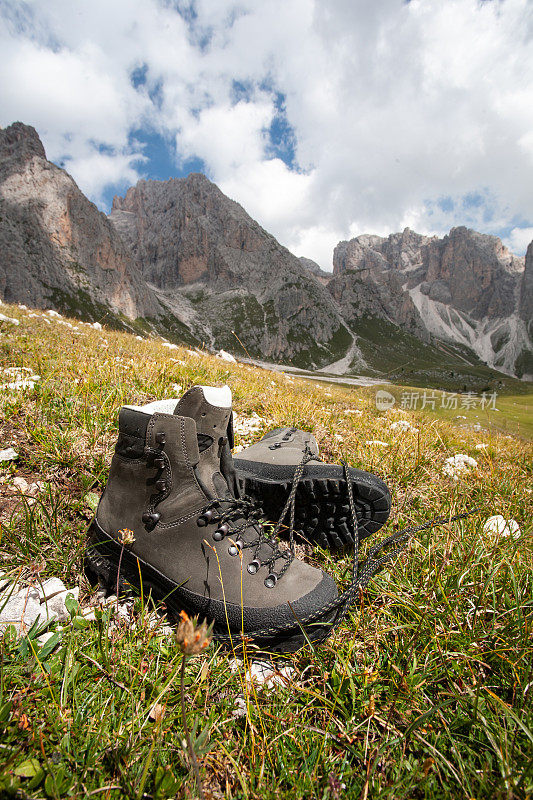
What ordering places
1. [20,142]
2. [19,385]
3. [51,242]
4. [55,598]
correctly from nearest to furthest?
[55,598] → [19,385] → [51,242] → [20,142]

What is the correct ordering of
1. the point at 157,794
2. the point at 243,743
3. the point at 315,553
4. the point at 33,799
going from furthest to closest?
the point at 315,553, the point at 243,743, the point at 157,794, the point at 33,799

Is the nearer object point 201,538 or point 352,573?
point 201,538

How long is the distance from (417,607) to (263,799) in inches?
49.6

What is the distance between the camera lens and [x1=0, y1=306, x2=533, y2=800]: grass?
1290 millimetres

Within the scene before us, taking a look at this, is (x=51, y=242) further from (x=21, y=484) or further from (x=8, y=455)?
(x=21, y=484)

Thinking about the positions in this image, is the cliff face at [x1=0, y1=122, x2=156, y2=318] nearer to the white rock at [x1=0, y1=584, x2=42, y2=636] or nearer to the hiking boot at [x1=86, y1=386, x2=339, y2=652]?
the hiking boot at [x1=86, y1=386, x2=339, y2=652]

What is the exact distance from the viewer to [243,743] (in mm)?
1514

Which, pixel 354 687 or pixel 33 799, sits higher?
pixel 33 799

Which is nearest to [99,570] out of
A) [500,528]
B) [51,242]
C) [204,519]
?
[204,519]

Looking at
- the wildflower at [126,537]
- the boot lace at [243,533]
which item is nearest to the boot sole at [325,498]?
the boot lace at [243,533]

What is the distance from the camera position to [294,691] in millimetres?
1786

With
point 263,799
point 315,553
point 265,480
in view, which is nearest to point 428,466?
point 315,553

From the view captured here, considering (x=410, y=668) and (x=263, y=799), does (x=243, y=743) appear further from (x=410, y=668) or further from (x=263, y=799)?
(x=410, y=668)

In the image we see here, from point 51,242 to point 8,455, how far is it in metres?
169
